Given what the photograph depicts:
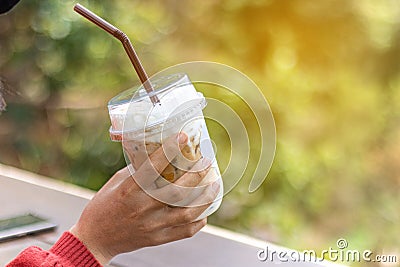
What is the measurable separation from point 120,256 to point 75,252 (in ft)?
0.72

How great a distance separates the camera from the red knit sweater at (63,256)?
28.1 inches

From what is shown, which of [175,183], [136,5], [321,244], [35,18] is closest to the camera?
[175,183]

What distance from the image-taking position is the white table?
90cm

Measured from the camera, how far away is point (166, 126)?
0.63 metres

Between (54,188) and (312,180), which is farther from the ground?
(54,188)

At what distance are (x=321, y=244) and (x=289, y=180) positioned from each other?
15 centimetres

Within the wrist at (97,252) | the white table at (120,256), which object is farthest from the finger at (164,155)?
the white table at (120,256)

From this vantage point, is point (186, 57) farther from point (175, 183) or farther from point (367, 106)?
point (175, 183)

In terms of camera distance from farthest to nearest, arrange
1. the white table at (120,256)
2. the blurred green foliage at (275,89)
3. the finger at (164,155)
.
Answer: the blurred green foliage at (275,89) → the white table at (120,256) → the finger at (164,155)

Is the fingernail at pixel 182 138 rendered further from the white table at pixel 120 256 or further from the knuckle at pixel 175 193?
the white table at pixel 120 256

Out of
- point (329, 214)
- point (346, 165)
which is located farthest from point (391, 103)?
point (329, 214)

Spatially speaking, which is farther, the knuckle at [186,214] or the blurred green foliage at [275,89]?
the blurred green foliage at [275,89]

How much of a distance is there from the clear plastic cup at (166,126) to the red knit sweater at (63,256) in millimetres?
126

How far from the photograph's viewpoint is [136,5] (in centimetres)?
140
